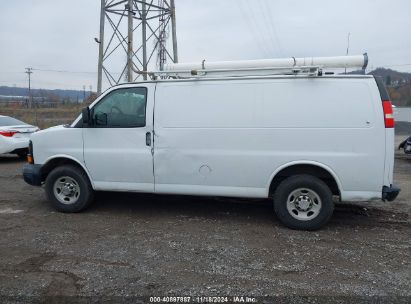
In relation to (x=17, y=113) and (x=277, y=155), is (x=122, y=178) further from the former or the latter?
(x=17, y=113)

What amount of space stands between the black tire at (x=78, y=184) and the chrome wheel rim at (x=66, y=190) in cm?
3

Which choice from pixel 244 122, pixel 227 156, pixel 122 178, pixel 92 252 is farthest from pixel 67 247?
pixel 244 122

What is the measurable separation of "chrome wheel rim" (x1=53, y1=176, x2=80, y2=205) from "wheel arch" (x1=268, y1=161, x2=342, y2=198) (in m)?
3.12

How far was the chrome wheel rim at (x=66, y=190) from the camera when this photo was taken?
634 cm

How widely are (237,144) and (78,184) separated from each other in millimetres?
2655

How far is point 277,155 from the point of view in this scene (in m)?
5.43

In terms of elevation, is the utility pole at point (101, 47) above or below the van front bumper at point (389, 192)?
above

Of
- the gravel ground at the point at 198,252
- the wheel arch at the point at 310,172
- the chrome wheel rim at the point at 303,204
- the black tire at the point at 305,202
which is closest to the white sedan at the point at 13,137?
the gravel ground at the point at 198,252

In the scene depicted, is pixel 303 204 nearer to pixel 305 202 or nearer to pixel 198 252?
pixel 305 202

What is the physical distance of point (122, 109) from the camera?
604 cm

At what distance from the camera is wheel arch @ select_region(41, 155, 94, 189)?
20.4 feet

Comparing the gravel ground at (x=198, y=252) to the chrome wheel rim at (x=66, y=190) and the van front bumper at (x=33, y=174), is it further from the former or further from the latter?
the van front bumper at (x=33, y=174)

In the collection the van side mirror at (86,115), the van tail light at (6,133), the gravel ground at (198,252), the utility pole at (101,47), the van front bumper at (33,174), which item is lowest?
the gravel ground at (198,252)

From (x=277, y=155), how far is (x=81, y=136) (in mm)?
3050
